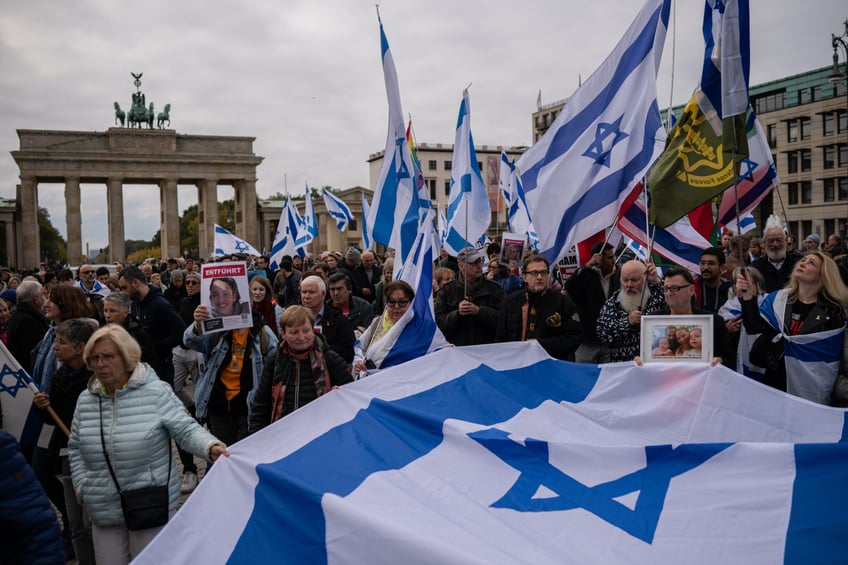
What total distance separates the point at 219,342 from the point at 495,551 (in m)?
3.44

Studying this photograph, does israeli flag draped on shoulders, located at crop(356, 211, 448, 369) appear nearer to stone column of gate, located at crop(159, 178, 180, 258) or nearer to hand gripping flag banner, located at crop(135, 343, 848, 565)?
hand gripping flag banner, located at crop(135, 343, 848, 565)

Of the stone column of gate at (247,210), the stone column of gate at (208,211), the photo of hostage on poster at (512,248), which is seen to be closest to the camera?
the photo of hostage on poster at (512,248)

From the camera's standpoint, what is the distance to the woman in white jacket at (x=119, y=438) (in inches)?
152

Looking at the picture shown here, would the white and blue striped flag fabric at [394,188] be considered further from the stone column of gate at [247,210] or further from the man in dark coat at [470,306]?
the stone column of gate at [247,210]

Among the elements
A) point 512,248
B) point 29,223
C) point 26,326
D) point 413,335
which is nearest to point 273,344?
point 413,335

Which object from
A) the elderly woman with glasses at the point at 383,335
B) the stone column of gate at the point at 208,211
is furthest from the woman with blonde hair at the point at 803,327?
the stone column of gate at the point at 208,211

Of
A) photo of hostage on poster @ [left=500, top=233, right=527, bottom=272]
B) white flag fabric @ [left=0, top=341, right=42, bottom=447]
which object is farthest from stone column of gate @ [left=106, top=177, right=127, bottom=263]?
white flag fabric @ [left=0, top=341, right=42, bottom=447]

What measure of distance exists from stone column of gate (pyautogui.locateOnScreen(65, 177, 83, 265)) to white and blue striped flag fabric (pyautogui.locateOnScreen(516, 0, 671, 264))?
70156 millimetres

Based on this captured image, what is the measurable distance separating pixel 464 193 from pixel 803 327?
5687 millimetres

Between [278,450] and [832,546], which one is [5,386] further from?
[832,546]

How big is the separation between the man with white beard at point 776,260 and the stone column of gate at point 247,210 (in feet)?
225

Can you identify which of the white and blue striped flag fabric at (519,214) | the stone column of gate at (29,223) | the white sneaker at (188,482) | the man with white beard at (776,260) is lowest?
the white sneaker at (188,482)

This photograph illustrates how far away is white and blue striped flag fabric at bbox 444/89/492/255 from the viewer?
990 cm

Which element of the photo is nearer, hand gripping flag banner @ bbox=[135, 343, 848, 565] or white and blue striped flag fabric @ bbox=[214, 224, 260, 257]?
hand gripping flag banner @ bbox=[135, 343, 848, 565]
